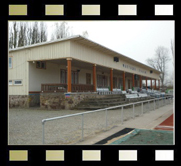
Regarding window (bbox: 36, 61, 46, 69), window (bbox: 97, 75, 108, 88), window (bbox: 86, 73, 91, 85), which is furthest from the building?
window (bbox: 97, 75, 108, 88)

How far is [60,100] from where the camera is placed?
15602 mm

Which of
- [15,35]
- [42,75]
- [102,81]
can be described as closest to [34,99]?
[42,75]

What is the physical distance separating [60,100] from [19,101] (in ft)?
14.5

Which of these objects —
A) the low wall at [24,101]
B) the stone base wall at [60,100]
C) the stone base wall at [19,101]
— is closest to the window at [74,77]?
the low wall at [24,101]

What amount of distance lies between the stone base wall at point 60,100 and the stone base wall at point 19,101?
2034 mm

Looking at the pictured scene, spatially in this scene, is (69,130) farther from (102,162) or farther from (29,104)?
(29,104)

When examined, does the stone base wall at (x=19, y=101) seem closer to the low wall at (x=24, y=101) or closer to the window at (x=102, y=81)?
the low wall at (x=24, y=101)

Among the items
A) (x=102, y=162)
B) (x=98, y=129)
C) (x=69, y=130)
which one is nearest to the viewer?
(x=102, y=162)

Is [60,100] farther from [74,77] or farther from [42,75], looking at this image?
[74,77]

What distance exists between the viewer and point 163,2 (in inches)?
135

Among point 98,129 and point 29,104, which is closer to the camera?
point 98,129
